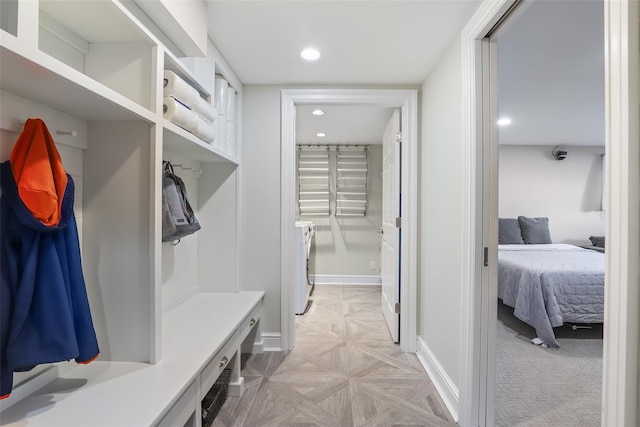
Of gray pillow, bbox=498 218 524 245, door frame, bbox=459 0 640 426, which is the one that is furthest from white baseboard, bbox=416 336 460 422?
gray pillow, bbox=498 218 524 245

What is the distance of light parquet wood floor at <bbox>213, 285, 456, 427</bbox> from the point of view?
5.43ft

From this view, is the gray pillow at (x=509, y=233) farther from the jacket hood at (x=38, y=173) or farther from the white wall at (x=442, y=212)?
the jacket hood at (x=38, y=173)

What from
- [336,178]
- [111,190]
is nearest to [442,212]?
[111,190]

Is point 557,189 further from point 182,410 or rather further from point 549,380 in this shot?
point 182,410

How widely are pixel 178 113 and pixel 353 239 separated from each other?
3.63 m

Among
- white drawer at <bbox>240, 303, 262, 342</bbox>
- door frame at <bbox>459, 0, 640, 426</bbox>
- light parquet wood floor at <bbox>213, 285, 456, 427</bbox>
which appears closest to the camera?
door frame at <bbox>459, 0, 640, 426</bbox>

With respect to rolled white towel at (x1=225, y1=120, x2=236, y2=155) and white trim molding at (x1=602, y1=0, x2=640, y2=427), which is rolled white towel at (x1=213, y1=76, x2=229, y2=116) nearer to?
rolled white towel at (x1=225, y1=120, x2=236, y2=155)

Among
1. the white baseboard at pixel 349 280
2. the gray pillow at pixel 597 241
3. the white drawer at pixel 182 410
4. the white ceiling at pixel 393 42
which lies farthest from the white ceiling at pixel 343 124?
the gray pillow at pixel 597 241

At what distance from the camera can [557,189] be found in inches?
198

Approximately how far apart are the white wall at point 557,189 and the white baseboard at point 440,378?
370cm

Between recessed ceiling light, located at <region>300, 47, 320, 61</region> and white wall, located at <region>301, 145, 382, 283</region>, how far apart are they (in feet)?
9.03

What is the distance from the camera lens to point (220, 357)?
4.67ft

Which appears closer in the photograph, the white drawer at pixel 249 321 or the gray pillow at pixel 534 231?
the white drawer at pixel 249 321

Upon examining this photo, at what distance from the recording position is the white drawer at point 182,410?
97cm
